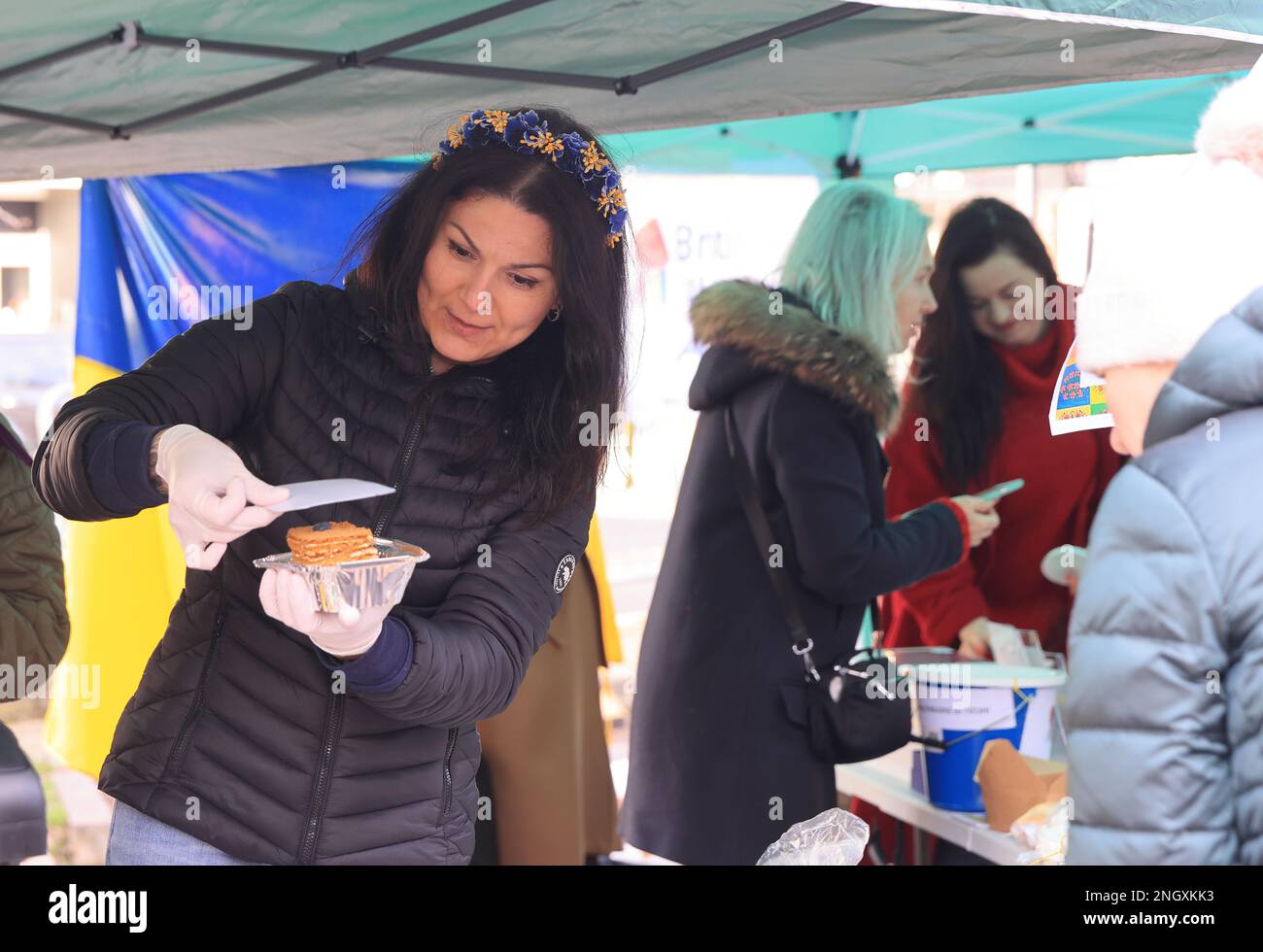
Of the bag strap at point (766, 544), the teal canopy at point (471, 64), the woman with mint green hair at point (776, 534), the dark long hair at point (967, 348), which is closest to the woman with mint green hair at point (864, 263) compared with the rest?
the woman with mint green hair at point (776, 534)

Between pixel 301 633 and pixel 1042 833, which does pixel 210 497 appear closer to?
pixel 301 633

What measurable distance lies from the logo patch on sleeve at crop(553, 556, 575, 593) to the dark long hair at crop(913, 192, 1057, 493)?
1953 millimetres

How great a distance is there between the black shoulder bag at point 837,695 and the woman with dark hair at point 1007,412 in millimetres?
816

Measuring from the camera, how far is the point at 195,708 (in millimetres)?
1813

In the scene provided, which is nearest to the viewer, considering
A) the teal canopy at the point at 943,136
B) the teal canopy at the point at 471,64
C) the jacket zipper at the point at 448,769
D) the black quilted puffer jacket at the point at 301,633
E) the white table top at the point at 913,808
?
the black quilted puffer jacket at the point at 301,633

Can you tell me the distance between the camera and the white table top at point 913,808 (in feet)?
8.52

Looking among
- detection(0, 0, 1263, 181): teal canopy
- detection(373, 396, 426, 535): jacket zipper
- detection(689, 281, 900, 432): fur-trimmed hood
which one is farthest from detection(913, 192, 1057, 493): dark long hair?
detection(373, 396, 426, 535): jacket zipper

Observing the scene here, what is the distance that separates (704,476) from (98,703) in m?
1.80

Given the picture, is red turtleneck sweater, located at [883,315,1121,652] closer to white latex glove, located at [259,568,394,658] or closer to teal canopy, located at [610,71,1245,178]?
teal canopy, located at [610,71,1245,178]

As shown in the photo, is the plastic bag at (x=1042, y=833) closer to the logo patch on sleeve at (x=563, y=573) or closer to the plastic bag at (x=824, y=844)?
the plastic bag at (x=824, y=844)

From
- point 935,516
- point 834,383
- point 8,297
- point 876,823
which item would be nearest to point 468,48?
point 834,383

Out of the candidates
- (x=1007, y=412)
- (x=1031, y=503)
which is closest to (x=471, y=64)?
(x=1007, y=412)

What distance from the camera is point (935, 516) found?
2992 millimetres

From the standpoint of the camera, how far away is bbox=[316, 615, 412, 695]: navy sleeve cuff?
160 centimetres
